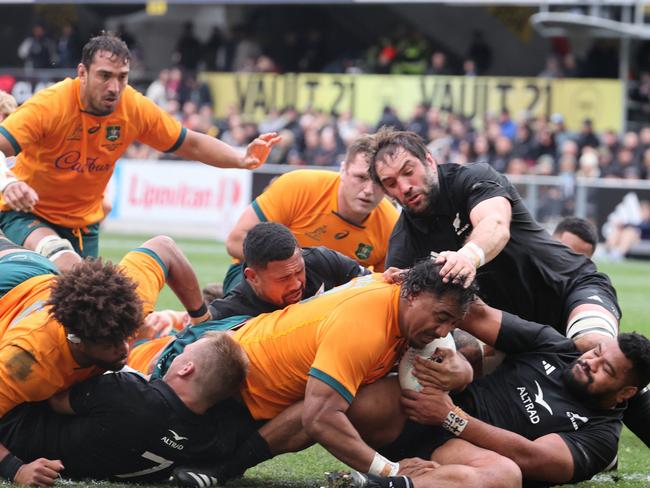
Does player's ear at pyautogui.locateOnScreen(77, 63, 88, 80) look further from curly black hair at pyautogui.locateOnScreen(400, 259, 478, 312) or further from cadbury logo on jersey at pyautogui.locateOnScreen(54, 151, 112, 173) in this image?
curly black hair at pyautogui.locateOnScreen(400, 259, 478, 312)

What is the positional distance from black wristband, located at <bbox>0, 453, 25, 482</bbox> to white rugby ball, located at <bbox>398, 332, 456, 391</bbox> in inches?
72.5

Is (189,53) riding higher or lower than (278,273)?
higher

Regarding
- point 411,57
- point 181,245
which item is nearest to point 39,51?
point 411,57

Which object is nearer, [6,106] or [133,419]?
[133,419]

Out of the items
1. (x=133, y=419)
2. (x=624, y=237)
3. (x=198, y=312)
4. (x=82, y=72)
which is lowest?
(x=624, y=237)

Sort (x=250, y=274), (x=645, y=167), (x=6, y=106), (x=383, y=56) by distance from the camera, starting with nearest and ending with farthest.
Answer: (x=250, y=274), (x=6, y=106), (x=645, y=167), (x=383, y=56)

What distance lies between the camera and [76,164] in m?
8.02

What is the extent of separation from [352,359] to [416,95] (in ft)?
61.2

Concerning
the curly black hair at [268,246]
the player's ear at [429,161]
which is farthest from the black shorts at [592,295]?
the curly black hair at [268,246]

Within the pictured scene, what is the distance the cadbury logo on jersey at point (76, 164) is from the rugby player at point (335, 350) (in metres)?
2.49

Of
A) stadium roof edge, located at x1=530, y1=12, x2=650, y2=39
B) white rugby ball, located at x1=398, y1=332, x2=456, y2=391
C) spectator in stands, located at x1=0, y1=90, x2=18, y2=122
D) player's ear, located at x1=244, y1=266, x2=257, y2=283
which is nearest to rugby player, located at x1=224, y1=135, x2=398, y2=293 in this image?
player's ear, located at x1=244, y1=266, x2=257, y2=283

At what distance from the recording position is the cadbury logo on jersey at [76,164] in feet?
26.1

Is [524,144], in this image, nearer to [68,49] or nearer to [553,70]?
[553,70]

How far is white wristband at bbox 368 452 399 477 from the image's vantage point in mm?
5434
